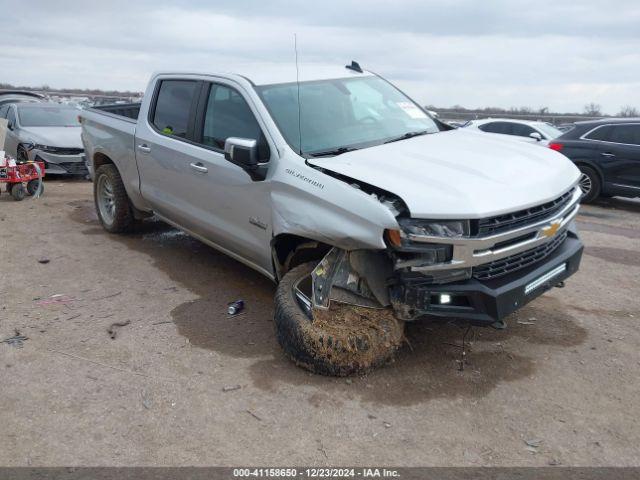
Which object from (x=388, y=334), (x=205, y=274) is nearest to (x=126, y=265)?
(x=205, y=274)

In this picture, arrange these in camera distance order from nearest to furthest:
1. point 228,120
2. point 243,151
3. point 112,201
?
1. point 243,151
2. point 228,120
3. point 112,201

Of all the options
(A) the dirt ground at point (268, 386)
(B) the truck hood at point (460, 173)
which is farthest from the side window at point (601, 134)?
(B) the truck hood at point (460, 173)

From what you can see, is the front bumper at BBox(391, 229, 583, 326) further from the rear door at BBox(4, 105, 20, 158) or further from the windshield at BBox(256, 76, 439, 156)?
the rear door at BBox(4, 105, 20, 158)

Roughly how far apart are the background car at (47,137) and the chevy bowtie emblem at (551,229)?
9997mm

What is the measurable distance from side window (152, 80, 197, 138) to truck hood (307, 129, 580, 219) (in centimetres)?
186

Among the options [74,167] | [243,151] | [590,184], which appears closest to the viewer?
[243,151]

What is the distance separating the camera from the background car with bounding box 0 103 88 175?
11.3 metres

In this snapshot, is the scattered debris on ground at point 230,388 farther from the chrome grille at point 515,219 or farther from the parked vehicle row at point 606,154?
the parked vehicle row at point 606,154

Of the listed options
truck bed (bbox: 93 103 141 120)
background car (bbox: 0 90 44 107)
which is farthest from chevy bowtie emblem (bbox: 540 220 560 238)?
background car (bbox: 0 90 44 107)

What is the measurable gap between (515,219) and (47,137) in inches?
421

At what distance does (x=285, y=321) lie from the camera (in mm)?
3752

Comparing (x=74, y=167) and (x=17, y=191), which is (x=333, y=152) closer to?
(x=17, y=191)

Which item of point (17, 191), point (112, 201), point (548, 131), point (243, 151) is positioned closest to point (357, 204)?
point (243, 151)

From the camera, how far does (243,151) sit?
4004mm
